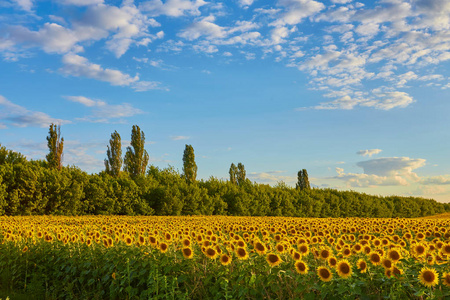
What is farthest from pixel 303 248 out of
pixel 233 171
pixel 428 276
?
pixel 233 171

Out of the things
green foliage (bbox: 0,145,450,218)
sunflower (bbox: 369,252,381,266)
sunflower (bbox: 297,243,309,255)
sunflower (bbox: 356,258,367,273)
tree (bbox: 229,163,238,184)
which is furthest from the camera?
tree (bbox: 229,163,238,184)

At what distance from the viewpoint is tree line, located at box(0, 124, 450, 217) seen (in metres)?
20.3

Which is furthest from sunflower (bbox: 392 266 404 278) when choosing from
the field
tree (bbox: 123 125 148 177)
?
tree (bbox: 123 125 148 177)

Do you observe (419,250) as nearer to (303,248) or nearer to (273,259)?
(303,248)

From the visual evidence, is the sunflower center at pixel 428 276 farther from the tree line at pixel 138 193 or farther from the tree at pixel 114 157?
the tree at pixel 114 157

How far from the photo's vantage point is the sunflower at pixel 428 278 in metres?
3.46

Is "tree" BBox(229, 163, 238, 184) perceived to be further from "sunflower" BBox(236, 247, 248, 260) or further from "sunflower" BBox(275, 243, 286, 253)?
"sunflower" BBox(236, 247, 248, 260)

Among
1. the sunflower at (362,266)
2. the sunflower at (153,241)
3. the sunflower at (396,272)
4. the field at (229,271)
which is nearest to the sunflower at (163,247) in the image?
the field at (229,271)

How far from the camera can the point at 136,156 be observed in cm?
3177

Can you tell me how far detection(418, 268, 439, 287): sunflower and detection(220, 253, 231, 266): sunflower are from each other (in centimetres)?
199

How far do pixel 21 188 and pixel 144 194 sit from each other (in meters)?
7.44

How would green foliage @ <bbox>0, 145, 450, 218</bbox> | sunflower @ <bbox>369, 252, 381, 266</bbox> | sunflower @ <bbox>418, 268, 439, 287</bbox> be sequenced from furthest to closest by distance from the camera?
green foliage @ <bbox>0, 145, 450, 218</bbox>, sunflower @ <bbox>369, 252, 381, 266</bbox>, sunflower @ <bbox>418, 268, 439, 287</bbox>

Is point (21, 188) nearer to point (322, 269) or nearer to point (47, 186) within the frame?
point (47, 186)

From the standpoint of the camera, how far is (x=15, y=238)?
835cm
